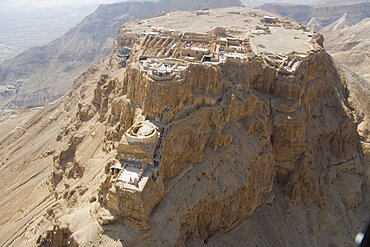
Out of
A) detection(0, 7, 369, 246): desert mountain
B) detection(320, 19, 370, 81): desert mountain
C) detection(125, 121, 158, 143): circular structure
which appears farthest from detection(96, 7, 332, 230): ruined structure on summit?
detection(320, 19, 370, 81): desert mountain

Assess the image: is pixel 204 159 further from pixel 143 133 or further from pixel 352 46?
pixel 352 46

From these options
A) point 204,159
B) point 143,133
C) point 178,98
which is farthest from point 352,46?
point 143,133

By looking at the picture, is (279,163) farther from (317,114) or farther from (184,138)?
(184,138)

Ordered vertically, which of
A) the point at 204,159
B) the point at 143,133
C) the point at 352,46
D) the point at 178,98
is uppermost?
the point at 178,98

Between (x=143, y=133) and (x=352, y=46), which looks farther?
(x=352, y=46)

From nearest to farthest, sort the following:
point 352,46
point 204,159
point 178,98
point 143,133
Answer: point 143,133
point 178,98
point 204,159
point 352,46

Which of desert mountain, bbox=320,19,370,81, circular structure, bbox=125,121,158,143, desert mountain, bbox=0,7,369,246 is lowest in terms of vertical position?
desert mountain, bbox=320,19,370,81

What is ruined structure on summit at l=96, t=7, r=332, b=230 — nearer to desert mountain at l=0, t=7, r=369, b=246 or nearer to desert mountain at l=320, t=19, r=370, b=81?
desert mountain at l=0, t=7, r=369, b=246
